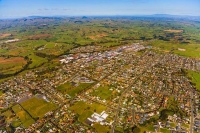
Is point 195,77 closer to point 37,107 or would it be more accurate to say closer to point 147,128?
point 147,128

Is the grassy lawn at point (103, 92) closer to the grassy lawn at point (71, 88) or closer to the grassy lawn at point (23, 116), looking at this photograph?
the grassy lawn at point (71, 88)

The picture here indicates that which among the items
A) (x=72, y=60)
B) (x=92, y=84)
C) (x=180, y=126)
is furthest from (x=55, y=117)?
(x=72, y=60)

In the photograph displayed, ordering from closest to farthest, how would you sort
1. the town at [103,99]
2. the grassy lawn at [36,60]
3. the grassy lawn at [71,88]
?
the town at [103,99] < the grassy lawn at [71,88] < the grassy lawn at [36,60]

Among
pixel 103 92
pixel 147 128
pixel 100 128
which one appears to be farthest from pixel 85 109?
pixel 147 128

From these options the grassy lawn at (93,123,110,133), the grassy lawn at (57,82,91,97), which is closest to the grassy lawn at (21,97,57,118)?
the grassy lawn at (57,82,91,97)

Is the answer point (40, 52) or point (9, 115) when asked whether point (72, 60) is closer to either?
point (40, 52)

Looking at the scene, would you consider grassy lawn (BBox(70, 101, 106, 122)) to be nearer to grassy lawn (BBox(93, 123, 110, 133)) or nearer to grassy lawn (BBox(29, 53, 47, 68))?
grassy lawn (BBox(93, 123, 110, 133))

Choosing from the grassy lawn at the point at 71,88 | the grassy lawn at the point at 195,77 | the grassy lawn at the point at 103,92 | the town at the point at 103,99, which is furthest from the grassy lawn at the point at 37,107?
the grassy lawn at the point at 195,77
